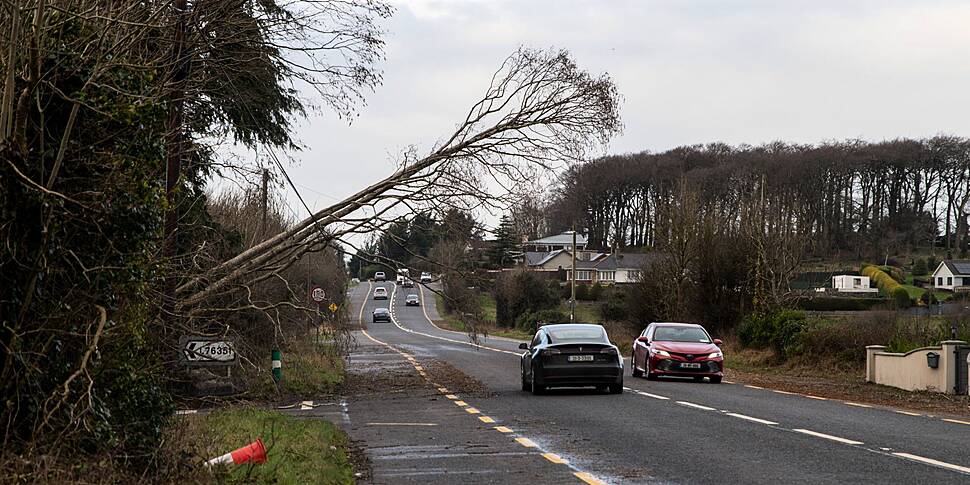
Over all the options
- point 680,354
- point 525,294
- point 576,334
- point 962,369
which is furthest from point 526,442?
Answer: point 525,294

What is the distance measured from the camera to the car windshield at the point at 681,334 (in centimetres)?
2786

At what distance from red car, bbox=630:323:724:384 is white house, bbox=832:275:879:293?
194 feet

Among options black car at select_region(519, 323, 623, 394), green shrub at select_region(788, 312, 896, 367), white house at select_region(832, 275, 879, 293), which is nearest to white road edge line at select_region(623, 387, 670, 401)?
black car at select_region(519, 323, 623, 394)

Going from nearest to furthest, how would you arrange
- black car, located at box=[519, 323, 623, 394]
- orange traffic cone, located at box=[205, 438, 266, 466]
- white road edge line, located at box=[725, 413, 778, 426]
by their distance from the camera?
orange traffic cone, located at box=[205, 438, 266, 466] → white road edge line, located at box=[725, 413, 778, 426] → black car, located at box=[519, 323, 623, 394]

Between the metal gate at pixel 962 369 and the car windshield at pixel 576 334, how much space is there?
6804 millimetres

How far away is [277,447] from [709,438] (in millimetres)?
5156

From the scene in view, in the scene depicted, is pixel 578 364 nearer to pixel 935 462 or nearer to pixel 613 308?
pixel 935 462

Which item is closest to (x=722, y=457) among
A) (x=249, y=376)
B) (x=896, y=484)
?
(x=896, y=484)

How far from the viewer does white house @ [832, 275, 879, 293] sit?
8444cm

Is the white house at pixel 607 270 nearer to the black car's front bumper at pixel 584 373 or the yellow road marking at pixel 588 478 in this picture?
the black car's front bumper at pixel 584 373

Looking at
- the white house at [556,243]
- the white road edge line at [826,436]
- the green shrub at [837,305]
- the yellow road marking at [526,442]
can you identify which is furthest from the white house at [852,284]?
the white house at [556,243]

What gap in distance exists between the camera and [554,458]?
39.8 ft

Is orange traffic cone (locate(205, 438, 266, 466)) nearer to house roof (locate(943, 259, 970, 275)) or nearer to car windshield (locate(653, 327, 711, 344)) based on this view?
car windshield (locate(653, 327, 711, 344))

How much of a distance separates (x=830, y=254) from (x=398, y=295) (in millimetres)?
54522
